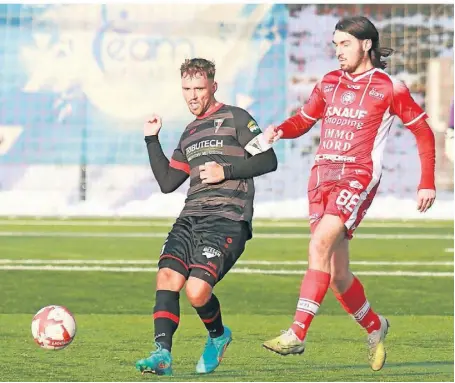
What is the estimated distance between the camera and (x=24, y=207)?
32.7m

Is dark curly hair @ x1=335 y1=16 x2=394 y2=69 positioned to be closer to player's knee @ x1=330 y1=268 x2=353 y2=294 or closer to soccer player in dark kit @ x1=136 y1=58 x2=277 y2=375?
soccer player in dark kit @ x1=136 y1=58 x2=277 y2=375

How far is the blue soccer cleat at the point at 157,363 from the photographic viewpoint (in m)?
7.57

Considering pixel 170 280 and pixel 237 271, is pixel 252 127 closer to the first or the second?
pixel 170 280

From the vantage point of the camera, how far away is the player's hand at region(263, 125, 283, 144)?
8.08 m

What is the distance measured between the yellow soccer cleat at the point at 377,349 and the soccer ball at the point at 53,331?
1.98m

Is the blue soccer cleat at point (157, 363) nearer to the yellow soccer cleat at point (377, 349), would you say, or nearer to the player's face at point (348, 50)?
the yellow soccer cleat at point (377, 349)

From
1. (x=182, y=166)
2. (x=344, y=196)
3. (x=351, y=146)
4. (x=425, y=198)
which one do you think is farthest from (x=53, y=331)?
(x=425, y=198)

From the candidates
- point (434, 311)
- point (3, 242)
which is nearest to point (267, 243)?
point (3, 242)

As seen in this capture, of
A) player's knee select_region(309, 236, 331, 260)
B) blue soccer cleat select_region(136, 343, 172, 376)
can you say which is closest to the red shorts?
player's knee select_region(309, 236, 331, 260)

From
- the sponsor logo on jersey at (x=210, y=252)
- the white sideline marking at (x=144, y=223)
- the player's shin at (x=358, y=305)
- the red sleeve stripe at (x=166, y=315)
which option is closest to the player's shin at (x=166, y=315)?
the red sleeve stripe at (x=166, y=315)

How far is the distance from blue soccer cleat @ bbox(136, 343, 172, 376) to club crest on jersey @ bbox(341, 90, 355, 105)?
1952 mm

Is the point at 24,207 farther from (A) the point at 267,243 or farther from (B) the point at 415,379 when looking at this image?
(B) the point at 415,379

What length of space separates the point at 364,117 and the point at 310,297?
3.90 ft

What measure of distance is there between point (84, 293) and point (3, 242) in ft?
26.1
